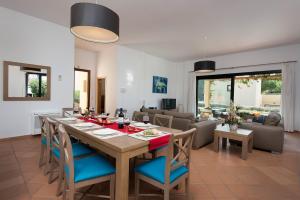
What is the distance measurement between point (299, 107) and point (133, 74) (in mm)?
5778

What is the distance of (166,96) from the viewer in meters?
7.96

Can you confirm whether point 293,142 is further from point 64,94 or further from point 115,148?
point 64,94

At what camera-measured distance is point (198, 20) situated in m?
3.70

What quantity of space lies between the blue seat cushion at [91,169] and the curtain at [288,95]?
243 inches

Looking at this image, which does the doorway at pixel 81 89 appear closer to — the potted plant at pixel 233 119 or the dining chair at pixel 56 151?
the dining chair at pixel 56 151

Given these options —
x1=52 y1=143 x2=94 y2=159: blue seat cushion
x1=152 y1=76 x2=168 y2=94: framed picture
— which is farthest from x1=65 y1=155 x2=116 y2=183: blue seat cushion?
x1=152 y1=76 x2=168 y2=94: framed picture

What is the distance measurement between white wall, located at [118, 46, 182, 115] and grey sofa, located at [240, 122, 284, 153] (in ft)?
13.2

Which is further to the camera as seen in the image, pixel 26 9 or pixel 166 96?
pixel 166 96

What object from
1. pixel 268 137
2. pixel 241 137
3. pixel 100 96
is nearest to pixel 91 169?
pixel 241 137

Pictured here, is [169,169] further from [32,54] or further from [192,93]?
[192,93]

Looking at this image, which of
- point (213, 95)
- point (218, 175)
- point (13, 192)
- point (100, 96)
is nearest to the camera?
point (13, 192)

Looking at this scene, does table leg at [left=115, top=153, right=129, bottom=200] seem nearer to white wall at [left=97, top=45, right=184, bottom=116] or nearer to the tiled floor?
the tiled floor

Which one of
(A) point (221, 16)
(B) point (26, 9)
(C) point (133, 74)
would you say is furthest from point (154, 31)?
(B) point (26, 9)

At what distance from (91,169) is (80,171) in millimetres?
95
